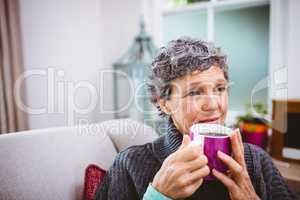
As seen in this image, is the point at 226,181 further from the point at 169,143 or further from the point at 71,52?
the point at 71,52

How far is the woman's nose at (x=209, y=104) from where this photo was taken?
28.4 inches

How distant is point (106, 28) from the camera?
2.61m

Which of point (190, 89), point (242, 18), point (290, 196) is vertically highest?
point (242, 18)

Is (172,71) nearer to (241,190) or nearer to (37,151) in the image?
(241,190)

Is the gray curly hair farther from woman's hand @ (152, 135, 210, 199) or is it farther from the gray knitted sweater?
woman's hand @ (152, 135, 210, 199)

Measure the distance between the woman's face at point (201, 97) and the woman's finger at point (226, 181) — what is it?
0.56 ft

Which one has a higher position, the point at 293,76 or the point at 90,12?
the point at 90,12

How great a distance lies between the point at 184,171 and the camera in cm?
56

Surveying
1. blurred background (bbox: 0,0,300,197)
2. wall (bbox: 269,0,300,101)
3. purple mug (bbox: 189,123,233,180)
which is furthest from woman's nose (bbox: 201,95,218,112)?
wall (bbox: 269,0,300,101)

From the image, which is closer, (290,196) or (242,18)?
(290,196)

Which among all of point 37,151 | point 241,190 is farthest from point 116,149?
point 241,190

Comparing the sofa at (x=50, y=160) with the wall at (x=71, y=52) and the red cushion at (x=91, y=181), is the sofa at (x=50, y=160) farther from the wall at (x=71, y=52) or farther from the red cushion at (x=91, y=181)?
the wall at (x=71, y=52)

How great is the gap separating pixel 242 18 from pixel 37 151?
1.89 m

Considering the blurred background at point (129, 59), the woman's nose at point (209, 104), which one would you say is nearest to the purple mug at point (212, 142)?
the woman's nose at point (209, 104)
